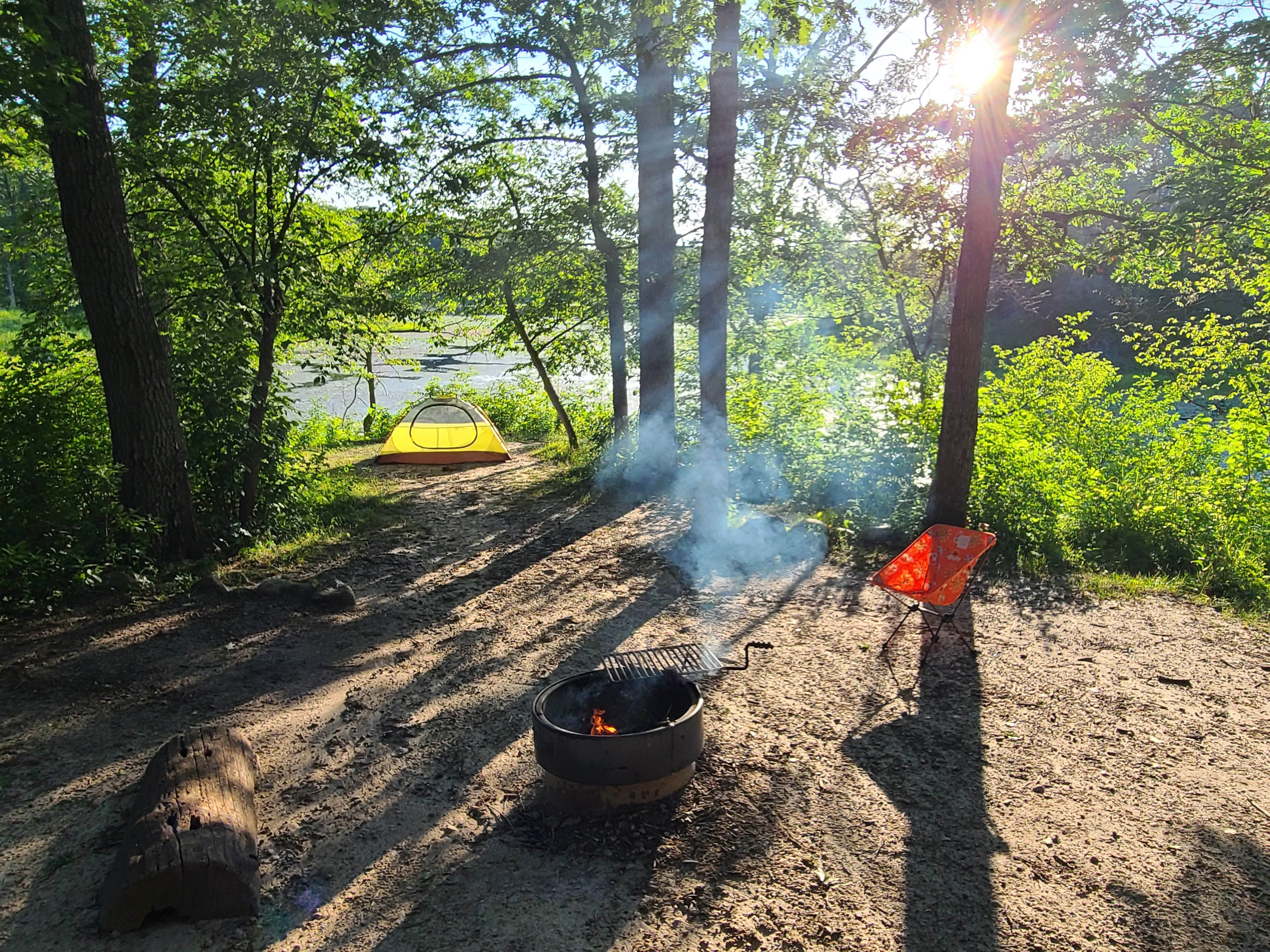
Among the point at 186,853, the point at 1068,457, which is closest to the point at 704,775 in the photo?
the point at 186,853

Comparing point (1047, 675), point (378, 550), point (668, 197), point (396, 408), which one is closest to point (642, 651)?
point (1047, 675)

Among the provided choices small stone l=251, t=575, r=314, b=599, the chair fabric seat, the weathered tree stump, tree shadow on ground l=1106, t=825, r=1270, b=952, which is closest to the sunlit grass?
the chair fabric seat

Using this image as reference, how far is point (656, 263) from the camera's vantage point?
9773 mm

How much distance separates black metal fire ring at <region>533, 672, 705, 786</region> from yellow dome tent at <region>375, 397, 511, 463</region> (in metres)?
8.59

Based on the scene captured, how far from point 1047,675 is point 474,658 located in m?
3.60

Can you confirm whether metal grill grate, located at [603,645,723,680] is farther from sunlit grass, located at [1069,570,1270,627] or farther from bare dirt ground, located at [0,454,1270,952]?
sunlit grass, located at [1069,570,1270,627]

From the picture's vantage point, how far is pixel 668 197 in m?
9.67

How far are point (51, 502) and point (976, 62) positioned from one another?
294 inches

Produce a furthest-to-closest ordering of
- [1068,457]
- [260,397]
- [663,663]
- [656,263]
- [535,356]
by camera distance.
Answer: [535,356], [656,263], [1068,457], [260,397], [663,663]

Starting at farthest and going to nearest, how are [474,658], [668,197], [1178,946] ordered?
1. [668,197]
2. [474,658]
3. [1178,946]

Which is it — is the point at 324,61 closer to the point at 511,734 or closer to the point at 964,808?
the point at 511,734

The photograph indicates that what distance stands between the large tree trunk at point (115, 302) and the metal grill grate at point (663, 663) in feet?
13.2

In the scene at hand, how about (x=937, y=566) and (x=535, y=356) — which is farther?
(x=535, y=356)

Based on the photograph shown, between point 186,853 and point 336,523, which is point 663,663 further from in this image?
point 336,523
